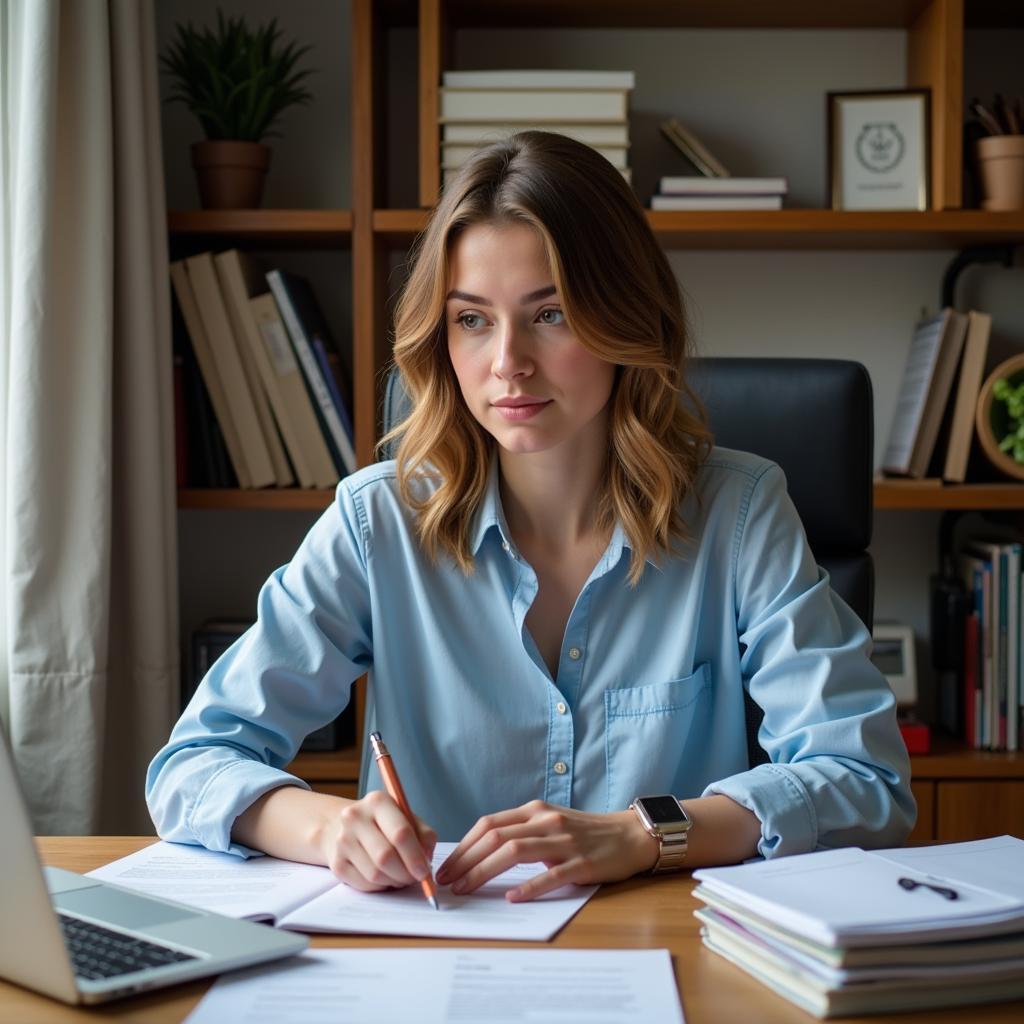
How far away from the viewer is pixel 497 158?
137 centimetres

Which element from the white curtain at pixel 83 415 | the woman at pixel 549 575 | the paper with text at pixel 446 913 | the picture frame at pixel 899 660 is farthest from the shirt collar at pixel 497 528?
the picture frame at pixel 899 660

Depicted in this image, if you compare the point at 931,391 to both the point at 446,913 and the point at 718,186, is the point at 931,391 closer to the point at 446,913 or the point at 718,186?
the point at 718,186

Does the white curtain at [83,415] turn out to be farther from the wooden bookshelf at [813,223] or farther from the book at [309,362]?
the wooden bookshelf at [813,223]

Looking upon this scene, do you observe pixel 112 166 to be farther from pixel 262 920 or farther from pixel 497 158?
pixel 262 920

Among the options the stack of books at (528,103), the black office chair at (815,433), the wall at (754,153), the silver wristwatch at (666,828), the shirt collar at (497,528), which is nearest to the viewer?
the silver wristwatch at (666,828)

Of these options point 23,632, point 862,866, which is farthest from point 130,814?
point 862,866

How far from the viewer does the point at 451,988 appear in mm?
800

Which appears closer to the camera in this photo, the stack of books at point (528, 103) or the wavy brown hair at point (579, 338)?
the wavy brown hair at point (579, 338)

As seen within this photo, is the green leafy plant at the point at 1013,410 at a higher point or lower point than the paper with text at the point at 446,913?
higher

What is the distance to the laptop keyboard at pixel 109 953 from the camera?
2.66ft

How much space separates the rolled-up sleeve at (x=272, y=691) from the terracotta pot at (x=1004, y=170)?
1352 millimetres

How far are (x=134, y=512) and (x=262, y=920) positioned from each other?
4.08 ft

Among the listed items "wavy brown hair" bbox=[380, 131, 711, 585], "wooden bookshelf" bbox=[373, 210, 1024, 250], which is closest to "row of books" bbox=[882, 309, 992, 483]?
"wooden bookshelf" bbox=[373, 210, 1024, 250]

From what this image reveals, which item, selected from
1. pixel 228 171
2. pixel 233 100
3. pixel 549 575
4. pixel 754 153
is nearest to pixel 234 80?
pixel 233 100
